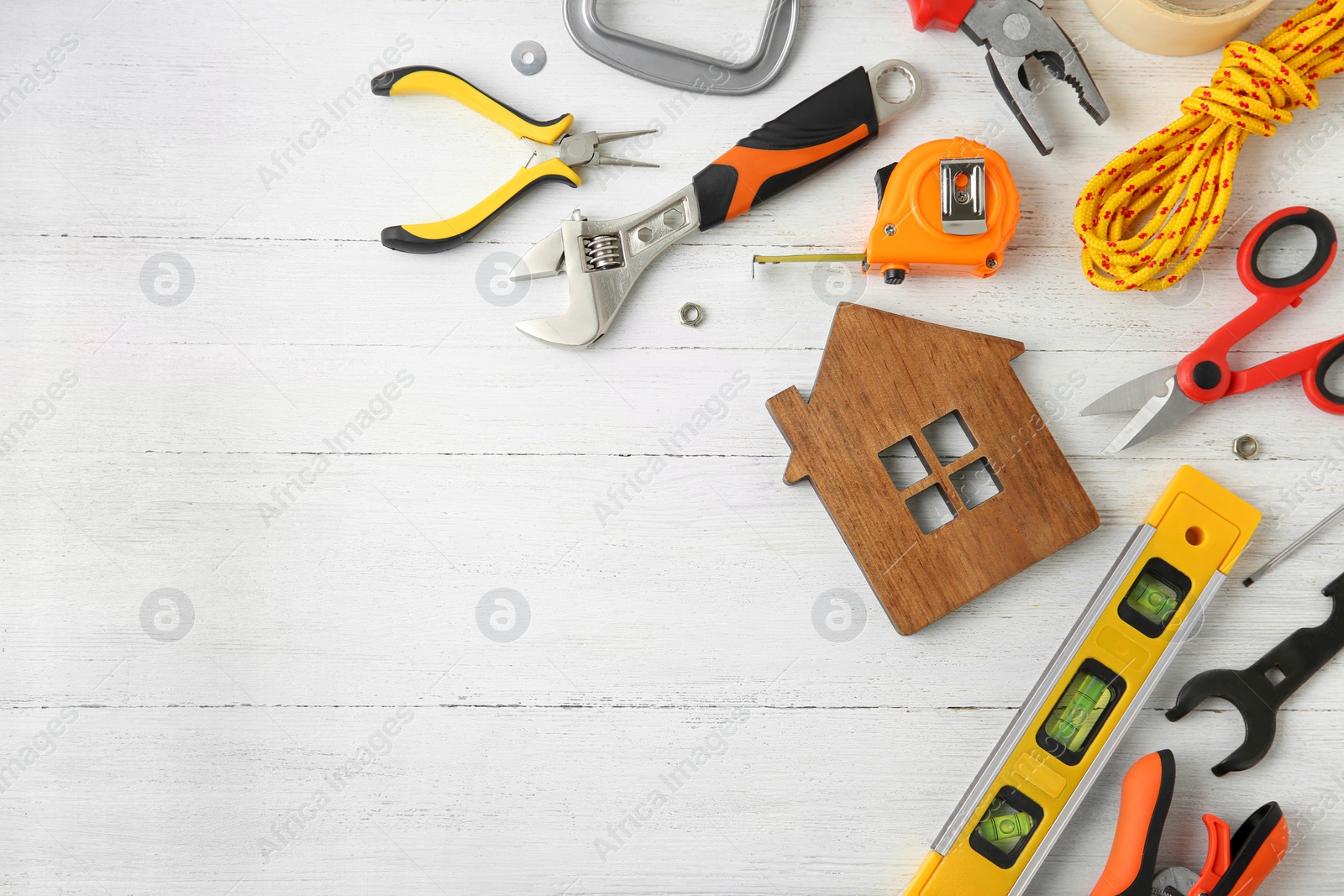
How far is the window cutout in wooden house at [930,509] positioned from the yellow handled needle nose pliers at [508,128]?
1.70 feet

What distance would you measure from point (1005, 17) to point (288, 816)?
118 centimetres

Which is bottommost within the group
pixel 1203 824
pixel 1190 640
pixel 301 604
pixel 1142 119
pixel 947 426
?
pixel 301 604

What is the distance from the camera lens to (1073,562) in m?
0.98

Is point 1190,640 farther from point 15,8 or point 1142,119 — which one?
point 15,8

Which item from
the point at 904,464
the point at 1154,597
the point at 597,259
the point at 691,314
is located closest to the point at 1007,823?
the point at 1154,597

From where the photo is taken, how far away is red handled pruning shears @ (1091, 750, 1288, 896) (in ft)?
2.90

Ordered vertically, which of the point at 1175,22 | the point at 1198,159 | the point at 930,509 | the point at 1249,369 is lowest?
the point at 930,509

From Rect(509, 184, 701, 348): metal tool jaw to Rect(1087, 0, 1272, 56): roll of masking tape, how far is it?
0.52 metres

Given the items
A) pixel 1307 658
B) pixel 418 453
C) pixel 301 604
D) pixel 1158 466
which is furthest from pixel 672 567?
pixel 1307 658

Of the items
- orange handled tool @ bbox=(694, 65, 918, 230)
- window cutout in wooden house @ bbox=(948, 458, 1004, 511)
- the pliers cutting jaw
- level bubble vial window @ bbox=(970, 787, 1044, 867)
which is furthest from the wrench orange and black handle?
level bubble vial window @ bbox=(970, 787, 1044, 867)

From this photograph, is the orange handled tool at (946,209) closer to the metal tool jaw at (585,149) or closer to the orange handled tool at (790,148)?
the orange handled tool at (790,148)

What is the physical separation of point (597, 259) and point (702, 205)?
0.43 feet

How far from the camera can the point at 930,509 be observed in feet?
3.23

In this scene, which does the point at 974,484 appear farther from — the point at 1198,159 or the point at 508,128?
the point at 508,128
